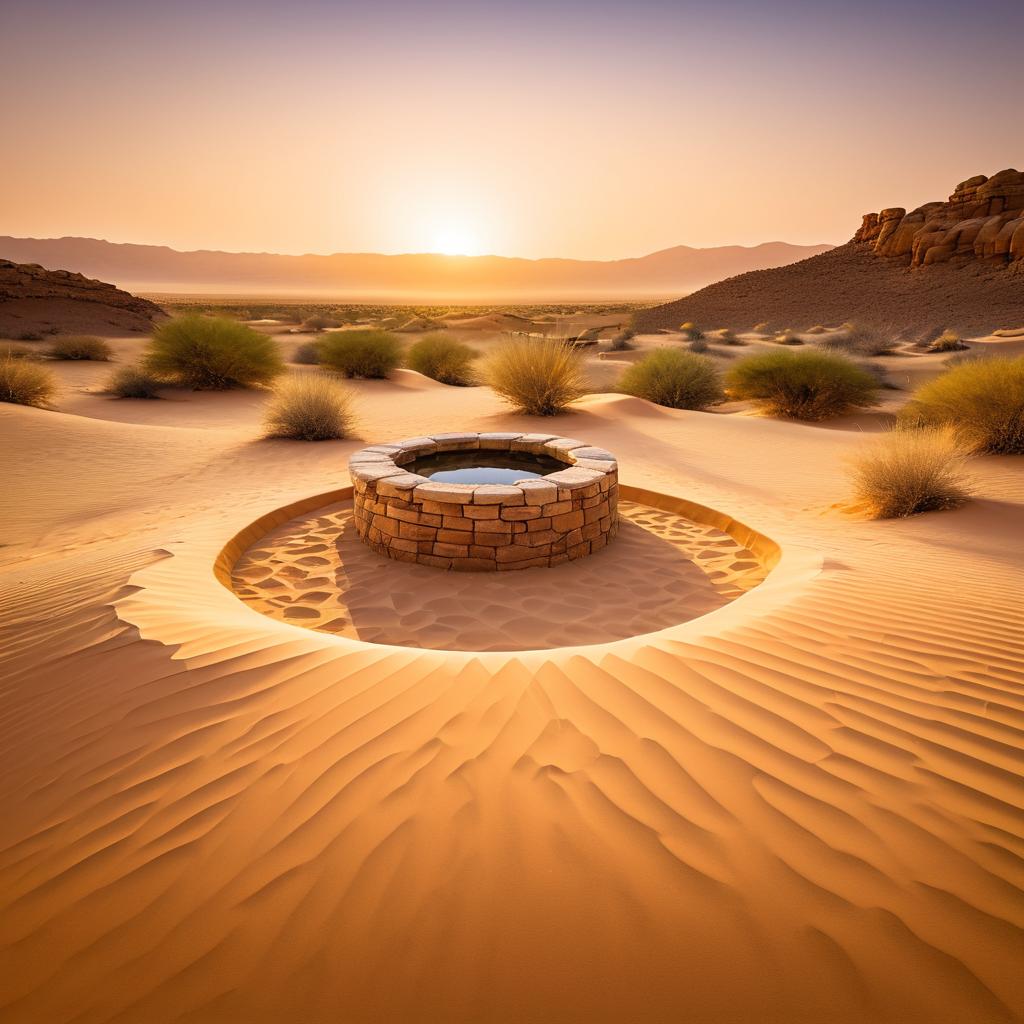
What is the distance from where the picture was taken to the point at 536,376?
10.1 meters

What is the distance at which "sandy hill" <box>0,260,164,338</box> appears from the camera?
21.6 metres

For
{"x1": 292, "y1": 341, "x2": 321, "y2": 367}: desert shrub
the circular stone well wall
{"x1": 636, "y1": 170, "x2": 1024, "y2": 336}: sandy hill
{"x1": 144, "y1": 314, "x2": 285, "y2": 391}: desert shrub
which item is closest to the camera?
the circular stone well wall

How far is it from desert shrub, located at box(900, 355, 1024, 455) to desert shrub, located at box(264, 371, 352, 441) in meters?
8.50

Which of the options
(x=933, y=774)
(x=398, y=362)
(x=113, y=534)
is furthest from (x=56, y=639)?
(x=398, y=362)

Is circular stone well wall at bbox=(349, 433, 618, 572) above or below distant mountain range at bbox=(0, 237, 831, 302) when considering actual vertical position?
below

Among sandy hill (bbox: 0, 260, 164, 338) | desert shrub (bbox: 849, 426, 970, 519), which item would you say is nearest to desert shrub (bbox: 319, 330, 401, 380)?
desert shrub (bbox: 849, 426, 970, 519)

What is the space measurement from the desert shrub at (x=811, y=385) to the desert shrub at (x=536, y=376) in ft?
13.8

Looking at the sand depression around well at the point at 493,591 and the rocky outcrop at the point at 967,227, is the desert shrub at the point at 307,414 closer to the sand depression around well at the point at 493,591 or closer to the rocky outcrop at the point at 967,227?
the sand depression around well at the point at 493,591

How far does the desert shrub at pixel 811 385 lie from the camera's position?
36.7 ft

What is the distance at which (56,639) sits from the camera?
2879 mm

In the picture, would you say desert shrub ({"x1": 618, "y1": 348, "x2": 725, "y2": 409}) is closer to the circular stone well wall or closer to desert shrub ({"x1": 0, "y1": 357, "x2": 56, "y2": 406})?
the circular stone well wall

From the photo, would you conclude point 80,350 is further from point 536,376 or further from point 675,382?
point 675,382

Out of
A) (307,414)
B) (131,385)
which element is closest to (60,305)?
(131,385)

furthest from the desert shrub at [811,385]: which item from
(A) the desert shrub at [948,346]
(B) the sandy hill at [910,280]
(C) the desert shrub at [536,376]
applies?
(B) the sandy hill at [910,280]
